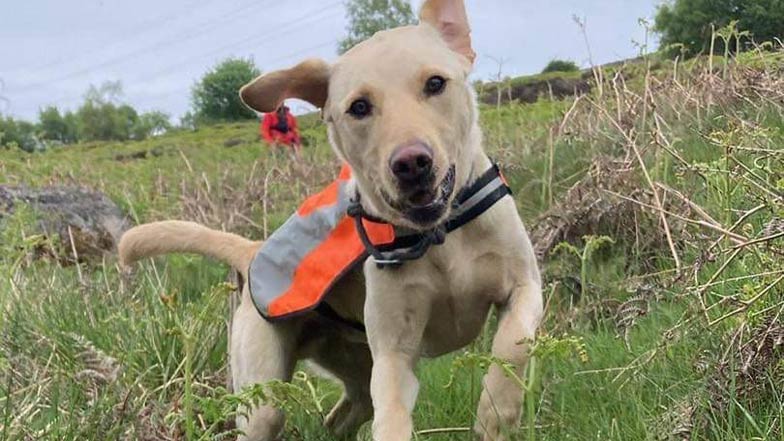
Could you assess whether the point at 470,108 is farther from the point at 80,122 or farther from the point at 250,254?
the point at 80,122

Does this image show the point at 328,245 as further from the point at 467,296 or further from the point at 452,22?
the point at 452,22

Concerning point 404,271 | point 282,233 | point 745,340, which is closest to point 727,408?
point 745,340

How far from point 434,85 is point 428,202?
1.39 feet

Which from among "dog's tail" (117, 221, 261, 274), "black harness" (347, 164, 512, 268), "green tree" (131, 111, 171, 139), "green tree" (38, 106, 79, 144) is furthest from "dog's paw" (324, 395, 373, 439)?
"green tree" (38, 106, 79, 144)

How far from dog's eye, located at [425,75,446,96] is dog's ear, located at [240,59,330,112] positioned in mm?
533

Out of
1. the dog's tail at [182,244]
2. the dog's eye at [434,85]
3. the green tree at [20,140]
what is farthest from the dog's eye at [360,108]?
the green tree at [20,140]

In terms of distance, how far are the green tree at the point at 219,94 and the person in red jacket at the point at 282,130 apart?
5670 cm

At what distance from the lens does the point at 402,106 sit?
10.8ft

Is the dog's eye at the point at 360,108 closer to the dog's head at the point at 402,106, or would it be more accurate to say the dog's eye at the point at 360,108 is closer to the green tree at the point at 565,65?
the dog's head at the point at 402,106

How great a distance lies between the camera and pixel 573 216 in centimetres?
557

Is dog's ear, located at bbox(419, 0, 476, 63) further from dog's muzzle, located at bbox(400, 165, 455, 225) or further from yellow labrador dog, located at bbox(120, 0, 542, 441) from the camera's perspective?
dog's muzzle, located at bbox(400, 165, 455, 225)

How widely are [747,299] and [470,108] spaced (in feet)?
4.09

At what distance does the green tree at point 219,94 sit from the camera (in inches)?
2810

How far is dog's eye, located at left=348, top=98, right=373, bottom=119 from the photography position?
341 cm
